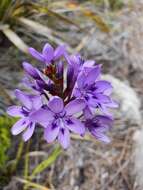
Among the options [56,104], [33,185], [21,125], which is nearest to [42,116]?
[56,104]

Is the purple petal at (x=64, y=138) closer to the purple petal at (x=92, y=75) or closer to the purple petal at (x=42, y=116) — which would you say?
the purple petal at (x=42, y=116)

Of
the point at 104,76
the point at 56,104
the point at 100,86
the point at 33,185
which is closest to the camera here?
the point at 56,104

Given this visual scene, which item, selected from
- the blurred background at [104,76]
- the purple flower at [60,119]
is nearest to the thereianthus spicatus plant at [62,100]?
the purple flower at [60,119]

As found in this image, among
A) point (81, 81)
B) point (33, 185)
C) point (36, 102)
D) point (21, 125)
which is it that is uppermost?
point (81, 81)

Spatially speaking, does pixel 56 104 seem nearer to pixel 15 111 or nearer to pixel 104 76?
pixel 15 111

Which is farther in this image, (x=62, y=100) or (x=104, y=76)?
(x=104, y=76)

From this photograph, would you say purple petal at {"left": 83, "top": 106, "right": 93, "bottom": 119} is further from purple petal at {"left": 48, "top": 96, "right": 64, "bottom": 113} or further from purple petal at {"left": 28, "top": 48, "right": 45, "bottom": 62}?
purple petal at {"left": 28, "top": 48, "right": 45, "bottom": 62}

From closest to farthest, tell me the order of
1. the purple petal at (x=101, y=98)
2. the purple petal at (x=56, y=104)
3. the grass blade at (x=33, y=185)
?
1. the purple petal at (x=56, y=104)
2. the purple petal at (x=101, y=98)
3. the grass blade at (x=33, y=185)

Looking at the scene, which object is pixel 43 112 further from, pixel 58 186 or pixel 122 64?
pixel 122 64

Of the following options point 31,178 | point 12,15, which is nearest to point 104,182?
point 31,178
